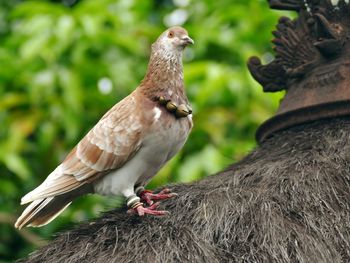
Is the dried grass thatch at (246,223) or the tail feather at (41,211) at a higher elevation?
the tail feather at (41,211)

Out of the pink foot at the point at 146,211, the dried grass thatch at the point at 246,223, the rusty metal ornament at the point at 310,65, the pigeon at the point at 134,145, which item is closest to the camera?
the dried grass thatch at the point at 246,223

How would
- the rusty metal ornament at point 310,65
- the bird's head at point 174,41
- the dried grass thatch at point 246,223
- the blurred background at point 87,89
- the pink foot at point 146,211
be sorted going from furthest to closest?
the blurred background at point 87,89
the rusty metal ornament at point 310,65
the bird's head at point 174,41
the pink foot at point 146,211
the dried grass thatch at point 246,223

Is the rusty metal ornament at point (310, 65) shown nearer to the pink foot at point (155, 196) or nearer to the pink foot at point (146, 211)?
the pink foot at point (155, 196)

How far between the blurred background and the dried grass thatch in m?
2.06

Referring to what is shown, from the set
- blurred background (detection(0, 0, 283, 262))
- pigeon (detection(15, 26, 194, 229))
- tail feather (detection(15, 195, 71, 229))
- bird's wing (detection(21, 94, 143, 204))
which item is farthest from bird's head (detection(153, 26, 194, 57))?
blurred background (detection(0, 0, 283, 262))

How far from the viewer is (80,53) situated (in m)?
5.91

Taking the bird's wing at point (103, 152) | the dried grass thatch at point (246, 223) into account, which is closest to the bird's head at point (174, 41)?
the bird's wing at point (103, 152)

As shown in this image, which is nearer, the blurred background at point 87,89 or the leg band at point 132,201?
the leg band at point 132,201

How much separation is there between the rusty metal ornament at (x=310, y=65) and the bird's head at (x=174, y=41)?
481 millimetres

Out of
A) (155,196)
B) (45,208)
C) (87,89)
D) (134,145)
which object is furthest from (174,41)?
(87,89)

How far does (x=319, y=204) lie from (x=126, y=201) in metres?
0.58

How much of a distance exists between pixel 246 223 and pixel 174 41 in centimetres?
66

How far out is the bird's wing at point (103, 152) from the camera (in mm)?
3443

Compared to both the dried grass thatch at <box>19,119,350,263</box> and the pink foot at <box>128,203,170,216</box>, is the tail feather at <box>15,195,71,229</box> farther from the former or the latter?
the pink foot at <box>128,203,170,216</box>
